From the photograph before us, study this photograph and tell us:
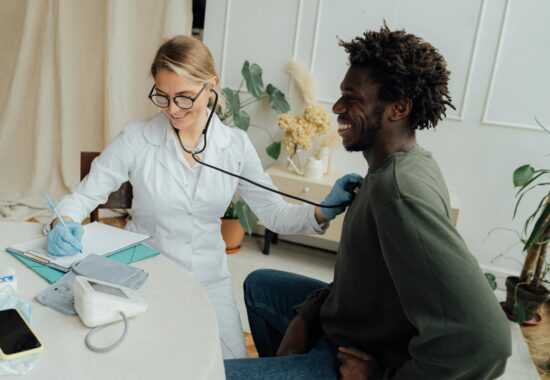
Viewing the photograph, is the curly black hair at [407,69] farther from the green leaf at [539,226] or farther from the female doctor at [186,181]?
the green leaf at [539,226]

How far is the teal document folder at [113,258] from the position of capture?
3.01 ft

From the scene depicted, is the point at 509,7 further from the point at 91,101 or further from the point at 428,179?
the point at 91,101

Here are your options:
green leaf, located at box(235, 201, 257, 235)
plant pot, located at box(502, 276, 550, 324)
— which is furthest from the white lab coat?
plant pot, located at box(502, 276, 550, 324)

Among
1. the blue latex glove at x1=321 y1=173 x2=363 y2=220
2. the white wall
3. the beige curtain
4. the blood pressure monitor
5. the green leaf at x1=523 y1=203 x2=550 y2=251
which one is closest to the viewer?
the blood pressure monitor

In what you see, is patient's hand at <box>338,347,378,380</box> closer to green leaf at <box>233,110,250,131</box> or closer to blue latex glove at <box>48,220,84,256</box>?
blue latex glove at <box>48,220,84,256</box>

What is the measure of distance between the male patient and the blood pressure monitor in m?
0.27

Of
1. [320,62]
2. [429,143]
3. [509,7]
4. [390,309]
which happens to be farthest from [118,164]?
[509,7]

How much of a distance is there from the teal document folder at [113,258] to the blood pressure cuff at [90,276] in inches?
1.2

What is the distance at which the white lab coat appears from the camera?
4.58ft

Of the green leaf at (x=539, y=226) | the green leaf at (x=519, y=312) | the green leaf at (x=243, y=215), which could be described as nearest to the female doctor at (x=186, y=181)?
the green leaf at (x=243, y=215)

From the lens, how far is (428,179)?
0.85 meters

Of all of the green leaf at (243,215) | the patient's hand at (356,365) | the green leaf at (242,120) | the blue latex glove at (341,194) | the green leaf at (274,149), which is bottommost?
the green leaf at (243,215)

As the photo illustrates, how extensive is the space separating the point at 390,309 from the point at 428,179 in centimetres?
26

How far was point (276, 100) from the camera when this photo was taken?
2.72 meters
